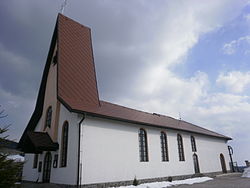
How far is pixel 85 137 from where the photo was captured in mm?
11141

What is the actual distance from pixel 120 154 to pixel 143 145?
2.45m

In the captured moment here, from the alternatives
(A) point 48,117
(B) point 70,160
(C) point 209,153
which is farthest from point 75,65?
(C) point 209,153

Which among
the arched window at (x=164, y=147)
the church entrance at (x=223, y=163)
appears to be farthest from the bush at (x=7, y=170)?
the church entrance at (x=223, y=163)

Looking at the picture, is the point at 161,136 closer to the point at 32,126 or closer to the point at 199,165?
the point at 199,165

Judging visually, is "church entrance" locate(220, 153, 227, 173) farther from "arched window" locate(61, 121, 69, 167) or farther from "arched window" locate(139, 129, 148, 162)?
"arched window" locate(61, 121, 69, 167)

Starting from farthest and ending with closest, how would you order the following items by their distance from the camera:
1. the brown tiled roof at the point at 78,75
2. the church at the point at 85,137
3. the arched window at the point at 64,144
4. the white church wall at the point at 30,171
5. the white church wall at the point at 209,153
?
the white church wall at the point at 209,153, the white church wall at the point at 30,171, the brown tiled roof at the point at 78,75, the arched window at the point at 64,144, the church at the point at 85,137

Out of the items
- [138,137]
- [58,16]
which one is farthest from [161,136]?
[58,16]

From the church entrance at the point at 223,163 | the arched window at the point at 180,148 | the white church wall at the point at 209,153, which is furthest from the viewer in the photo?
the church entrance at the point at 223,163

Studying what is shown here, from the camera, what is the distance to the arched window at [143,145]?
46.1 feet

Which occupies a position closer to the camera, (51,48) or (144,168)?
(144,168)

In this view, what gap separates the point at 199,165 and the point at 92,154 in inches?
454

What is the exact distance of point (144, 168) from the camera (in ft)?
44.6

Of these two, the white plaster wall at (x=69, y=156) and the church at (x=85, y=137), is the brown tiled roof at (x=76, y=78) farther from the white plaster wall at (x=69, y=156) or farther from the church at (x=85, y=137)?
the white plaster wall at (x=69, y=156)

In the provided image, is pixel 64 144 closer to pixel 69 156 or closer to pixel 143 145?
pixel 69 156
